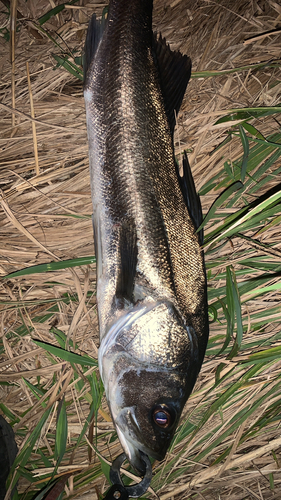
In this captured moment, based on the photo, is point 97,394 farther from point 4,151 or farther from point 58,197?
Result: point 4,151

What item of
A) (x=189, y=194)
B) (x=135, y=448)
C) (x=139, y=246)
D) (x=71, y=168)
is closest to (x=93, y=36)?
(x=71, y=168)

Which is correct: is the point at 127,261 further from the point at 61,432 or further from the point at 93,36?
the point at 61,432

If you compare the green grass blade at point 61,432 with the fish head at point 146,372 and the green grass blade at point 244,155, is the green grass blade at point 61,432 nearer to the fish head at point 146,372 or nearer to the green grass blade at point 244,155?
the fish head at point 146,372

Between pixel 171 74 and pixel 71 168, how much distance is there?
1.01 meters

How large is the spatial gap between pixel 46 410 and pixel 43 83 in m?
2.64

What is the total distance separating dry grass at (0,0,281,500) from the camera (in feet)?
8.48

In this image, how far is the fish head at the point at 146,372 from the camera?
194cm

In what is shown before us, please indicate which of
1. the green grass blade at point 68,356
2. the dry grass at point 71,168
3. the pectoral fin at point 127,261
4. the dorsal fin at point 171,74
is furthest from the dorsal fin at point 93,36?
the green grass blade at point 68,356

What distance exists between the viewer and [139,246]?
194 cm

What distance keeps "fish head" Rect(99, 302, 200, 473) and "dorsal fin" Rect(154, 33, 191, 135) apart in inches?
50.4

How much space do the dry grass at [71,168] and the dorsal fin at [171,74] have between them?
0.32 m

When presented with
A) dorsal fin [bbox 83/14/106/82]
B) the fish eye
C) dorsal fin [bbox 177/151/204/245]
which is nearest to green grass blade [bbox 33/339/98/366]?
the fish eye

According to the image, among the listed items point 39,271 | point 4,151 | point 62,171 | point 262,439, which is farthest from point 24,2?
point 262,439

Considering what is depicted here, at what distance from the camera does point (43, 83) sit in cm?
264
